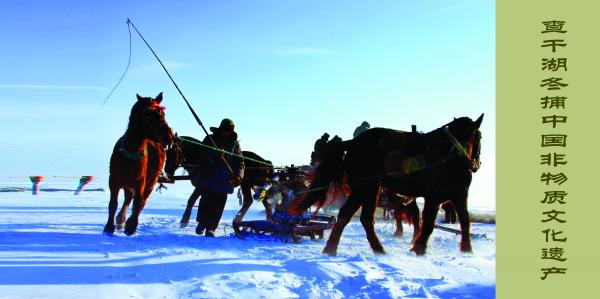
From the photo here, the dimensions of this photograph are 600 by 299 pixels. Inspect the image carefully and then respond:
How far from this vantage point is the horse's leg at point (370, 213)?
23.8ft

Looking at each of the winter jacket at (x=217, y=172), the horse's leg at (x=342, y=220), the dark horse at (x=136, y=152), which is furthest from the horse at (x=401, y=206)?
the dark horse at (x=136, y=152)

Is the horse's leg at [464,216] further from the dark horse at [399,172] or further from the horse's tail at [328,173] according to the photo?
the horse's tail at [328,173]

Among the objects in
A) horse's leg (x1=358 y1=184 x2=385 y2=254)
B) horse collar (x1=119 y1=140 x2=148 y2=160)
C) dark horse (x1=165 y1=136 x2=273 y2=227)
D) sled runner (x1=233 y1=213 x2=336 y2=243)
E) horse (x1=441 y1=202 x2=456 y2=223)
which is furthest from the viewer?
horse (x1=441 y1=202 x2=456 y2=223)

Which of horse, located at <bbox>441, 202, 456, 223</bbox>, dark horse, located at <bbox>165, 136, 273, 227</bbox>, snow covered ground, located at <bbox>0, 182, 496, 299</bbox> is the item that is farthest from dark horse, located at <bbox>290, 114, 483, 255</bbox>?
horse, located at <bbox>441, 202, 456, 223</bbox>

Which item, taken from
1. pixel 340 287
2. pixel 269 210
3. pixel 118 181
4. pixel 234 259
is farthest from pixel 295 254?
pixel 269 210

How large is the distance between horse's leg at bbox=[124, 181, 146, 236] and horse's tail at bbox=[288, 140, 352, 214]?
8.63 feet

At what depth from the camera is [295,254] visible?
6934 millimetres

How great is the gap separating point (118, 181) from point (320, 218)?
14.4 ft

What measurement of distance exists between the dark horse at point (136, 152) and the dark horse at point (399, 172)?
2.55 metres

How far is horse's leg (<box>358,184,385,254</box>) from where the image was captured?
7.27 metres

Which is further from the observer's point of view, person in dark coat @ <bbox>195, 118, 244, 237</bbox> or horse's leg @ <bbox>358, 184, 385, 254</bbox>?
person in dark coat @ <bbox>195, 118, 244, 237</bbox>

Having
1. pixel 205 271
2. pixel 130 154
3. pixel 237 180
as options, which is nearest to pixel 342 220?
pixel 237 180

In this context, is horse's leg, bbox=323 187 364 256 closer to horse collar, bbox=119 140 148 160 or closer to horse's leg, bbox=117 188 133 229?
horse collar, bbox=119 140 148 160

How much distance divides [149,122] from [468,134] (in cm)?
514
